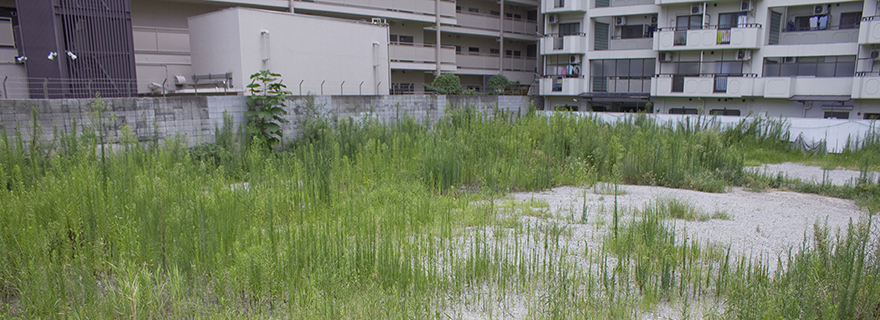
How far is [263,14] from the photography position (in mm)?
13562

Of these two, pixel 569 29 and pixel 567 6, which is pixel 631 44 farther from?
pixel 567 6

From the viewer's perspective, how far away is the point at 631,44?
25344 millimetres

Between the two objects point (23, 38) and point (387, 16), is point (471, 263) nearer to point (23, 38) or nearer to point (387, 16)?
point (23, 38)

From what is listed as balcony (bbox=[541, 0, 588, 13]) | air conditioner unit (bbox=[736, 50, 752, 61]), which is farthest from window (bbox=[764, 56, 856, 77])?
balcony (bbox=[541, 0, 588, 13])

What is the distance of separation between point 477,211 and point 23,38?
1186cm

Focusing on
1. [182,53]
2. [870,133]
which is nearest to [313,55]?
[182,53]

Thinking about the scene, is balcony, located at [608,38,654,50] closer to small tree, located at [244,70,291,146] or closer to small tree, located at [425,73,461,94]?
small tree, located at [425,73,461,94]

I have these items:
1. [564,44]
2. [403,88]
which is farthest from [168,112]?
[564,44]

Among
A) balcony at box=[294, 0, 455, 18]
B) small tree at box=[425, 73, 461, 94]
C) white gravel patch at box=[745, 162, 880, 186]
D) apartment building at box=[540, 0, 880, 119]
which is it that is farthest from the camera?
small tree at box=[425, 73, 461, 94]

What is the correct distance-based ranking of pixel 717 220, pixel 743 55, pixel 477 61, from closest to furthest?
pixel 717 220 → pixel 743 55 → pixel 477 61

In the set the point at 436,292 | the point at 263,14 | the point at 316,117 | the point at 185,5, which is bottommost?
the point at 436,292

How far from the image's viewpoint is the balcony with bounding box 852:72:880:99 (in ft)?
59.3

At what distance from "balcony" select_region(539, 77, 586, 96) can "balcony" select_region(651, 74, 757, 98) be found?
146 inches

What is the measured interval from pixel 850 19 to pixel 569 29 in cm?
1201
